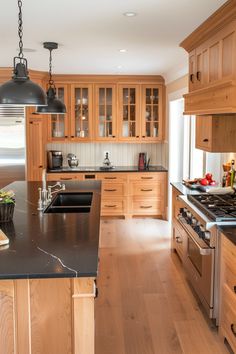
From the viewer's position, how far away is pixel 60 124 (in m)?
7.09

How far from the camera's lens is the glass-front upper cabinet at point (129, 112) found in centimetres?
708

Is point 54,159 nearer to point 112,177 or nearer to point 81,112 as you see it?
point 81,112

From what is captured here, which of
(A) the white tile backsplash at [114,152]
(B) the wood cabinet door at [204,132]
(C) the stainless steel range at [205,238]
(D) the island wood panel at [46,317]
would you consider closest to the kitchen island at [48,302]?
(D) the island wood panel at [46,317]

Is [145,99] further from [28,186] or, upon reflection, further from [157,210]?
[28,186]

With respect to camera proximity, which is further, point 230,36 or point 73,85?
point 73,85

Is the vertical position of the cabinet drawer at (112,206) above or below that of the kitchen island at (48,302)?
below

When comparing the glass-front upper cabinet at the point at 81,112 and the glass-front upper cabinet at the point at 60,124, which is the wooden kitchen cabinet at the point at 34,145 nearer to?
the glass-front upper cabinet at the point at 60,124

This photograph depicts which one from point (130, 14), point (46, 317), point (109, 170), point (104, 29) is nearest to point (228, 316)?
point (46, 317)

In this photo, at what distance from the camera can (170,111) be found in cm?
669

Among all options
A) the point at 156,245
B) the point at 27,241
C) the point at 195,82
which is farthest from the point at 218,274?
the point at 156,245

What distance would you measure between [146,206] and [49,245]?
4.65 meters

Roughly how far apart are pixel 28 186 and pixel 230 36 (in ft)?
9.52

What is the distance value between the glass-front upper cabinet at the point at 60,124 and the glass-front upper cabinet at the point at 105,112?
52 cm

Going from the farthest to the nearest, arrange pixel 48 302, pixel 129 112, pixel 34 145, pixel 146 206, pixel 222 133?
pixel 129 112
pixel 146 206
pixel 34 145
pixel 222 133
pixel 48 302
